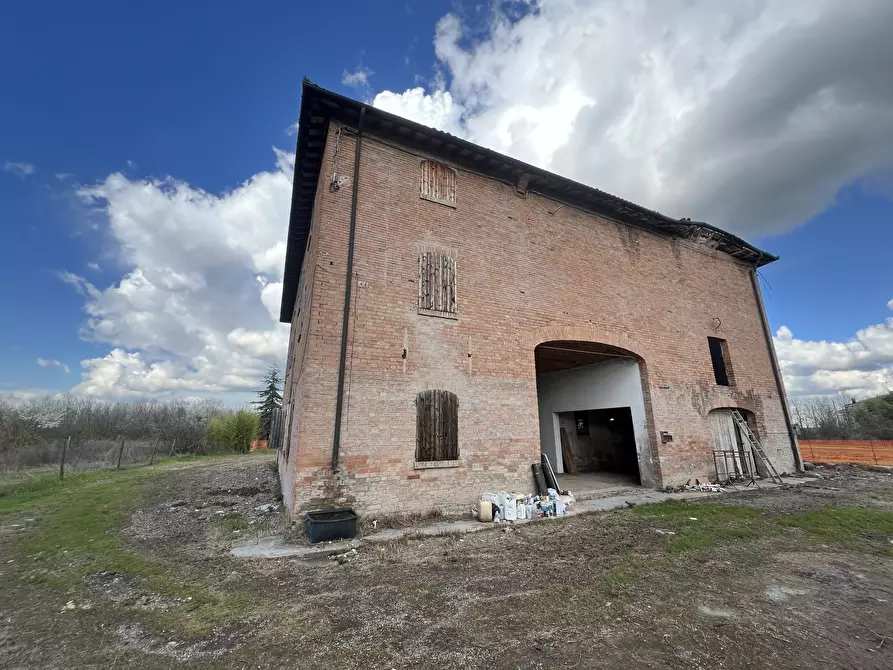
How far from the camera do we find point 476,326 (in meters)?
8.12

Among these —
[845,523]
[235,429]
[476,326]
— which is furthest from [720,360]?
[235,429]

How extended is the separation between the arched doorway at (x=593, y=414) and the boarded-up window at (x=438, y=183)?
4.35 m

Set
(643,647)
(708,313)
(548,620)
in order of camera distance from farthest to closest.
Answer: (708,313), (548,620), (643,647)

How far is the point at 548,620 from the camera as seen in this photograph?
329 cm

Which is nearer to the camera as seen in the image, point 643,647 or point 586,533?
point 643,647

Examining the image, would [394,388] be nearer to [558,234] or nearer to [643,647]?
[643,647]

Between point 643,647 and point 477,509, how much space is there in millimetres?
4424

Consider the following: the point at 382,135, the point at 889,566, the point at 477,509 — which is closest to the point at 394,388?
the point at 477,509

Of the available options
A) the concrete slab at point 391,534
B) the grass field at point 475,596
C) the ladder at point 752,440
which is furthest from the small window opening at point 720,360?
the grass field at point 475,596

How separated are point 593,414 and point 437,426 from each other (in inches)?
375

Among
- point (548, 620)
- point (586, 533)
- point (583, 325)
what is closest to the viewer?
point (548, 620)

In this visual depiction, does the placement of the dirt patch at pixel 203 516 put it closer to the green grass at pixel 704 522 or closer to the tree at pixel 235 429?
the green grass at pixel 704 522

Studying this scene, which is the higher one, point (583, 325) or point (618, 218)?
point (618, 218)

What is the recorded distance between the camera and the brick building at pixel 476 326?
21.9 feet
